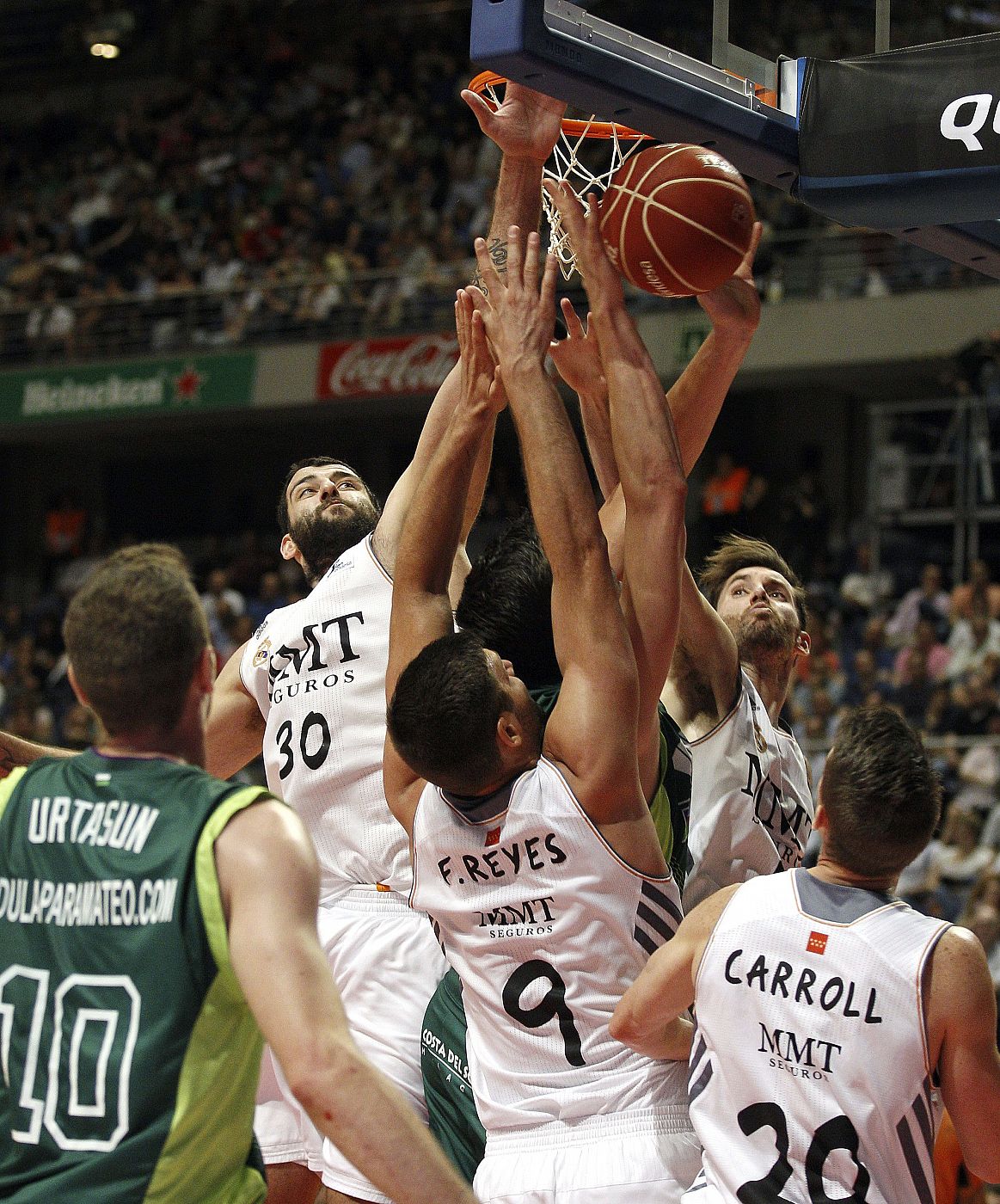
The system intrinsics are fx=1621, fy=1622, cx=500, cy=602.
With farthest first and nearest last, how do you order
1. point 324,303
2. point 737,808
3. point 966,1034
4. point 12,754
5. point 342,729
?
point 324,303 → point 342,729 → point 737,808 → point 12,754 → point 966,1034

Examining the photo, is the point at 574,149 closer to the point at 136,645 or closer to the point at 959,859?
the point at 136,645

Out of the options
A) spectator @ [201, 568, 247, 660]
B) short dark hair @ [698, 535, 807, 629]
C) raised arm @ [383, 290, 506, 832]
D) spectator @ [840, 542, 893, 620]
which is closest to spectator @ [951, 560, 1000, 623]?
spectator @ [840, 542, 893, 620]

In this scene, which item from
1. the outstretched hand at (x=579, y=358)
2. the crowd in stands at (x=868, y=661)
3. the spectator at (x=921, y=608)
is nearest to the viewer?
the outstretched hand at (x=579, y=358)

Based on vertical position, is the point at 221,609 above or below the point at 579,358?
below

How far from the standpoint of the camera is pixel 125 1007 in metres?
2.46

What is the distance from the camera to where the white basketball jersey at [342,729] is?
452 cm

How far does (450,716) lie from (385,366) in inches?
597

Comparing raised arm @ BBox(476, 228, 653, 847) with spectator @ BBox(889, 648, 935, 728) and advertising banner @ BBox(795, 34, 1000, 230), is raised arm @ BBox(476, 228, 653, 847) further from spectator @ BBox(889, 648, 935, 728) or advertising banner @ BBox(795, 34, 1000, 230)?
spectator @ BBox(889, 648, 935, 728)

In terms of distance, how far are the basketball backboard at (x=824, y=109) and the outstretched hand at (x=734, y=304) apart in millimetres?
257

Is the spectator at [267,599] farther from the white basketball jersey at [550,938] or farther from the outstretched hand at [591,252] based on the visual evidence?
the white basketball jersey at [550,938]

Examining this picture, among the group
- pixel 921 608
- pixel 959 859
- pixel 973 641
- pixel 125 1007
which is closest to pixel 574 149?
pixel 125 1007

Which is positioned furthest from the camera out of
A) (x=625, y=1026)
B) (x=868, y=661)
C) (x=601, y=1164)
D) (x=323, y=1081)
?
(x=868, y=661)

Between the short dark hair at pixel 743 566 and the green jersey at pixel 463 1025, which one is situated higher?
the short dark hair at pixel 743 566

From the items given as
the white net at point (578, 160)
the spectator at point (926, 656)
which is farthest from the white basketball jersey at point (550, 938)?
the spectator at point (926, 656)
